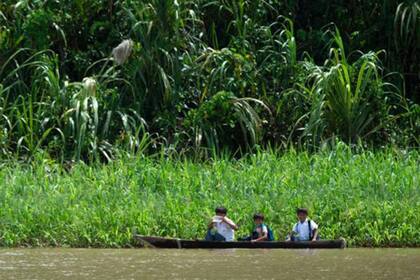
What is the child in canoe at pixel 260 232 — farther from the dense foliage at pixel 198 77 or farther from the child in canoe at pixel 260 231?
the dense foliage at pixel 198 77

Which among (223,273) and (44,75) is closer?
(223,273)

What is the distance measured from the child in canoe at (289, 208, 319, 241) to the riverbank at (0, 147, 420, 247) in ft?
1.62

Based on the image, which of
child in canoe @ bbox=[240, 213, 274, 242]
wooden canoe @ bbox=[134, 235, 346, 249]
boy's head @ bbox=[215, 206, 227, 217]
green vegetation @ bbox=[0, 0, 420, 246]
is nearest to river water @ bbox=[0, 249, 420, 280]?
wooden canoe @ bbox=[134, 235, 346, 249]

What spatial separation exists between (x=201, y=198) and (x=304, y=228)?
Result: 6.13ft

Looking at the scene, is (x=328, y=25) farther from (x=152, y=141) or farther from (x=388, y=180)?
(x=388, y=180)

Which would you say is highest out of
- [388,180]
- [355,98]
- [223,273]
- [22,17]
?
[22,17]

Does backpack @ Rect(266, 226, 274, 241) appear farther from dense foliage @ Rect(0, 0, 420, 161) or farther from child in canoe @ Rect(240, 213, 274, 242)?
dense foliage @ Rect(0, 0, 420, 161)

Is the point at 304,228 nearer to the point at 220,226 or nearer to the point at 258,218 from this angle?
the point at 258,218

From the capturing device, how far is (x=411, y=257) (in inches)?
511

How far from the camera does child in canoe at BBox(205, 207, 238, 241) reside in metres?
14.2

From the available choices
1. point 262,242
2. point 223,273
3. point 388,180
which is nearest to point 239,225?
point 262,242

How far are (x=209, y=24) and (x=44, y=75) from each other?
4042 millimetres

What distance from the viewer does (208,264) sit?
12398 mm

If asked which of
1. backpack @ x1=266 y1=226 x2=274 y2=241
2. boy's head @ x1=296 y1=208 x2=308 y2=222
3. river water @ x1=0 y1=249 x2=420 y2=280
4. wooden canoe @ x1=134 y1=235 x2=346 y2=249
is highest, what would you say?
boy's head @ x1=296 y1=208 x2=308 y2=222
